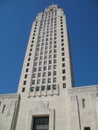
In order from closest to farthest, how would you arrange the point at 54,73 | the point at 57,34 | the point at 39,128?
1. the point at 39,128
2. the point at 54,73
3. the point at 57,34

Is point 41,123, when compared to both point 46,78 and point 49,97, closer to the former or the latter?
point 49,97

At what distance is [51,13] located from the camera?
61156 millimetres

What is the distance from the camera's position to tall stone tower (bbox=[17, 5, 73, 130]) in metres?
31.2

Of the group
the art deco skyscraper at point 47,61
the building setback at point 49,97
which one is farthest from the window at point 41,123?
the art deco skyscraper at point 47,61

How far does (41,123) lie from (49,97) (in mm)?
5512

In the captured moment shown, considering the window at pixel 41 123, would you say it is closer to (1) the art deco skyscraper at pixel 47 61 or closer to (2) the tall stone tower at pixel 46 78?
(2) the tall stone tower at pixel 46 78

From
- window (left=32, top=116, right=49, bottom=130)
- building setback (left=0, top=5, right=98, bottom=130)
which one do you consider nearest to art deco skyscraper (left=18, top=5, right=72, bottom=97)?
building setback (left=0, top=5, right=98, bottom=130)

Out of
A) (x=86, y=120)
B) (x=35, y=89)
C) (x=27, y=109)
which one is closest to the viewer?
(x=86, y=120)

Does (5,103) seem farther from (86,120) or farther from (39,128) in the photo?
(86,120)

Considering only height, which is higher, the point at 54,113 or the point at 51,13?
the point at 51,13

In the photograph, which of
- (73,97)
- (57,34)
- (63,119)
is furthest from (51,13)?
(63,119)

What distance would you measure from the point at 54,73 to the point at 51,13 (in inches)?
1252

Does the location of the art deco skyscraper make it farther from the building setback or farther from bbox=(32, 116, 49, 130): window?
bbox=(32, 116, 49, 130): window

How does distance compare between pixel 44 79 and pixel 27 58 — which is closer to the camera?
pixel 44 79
